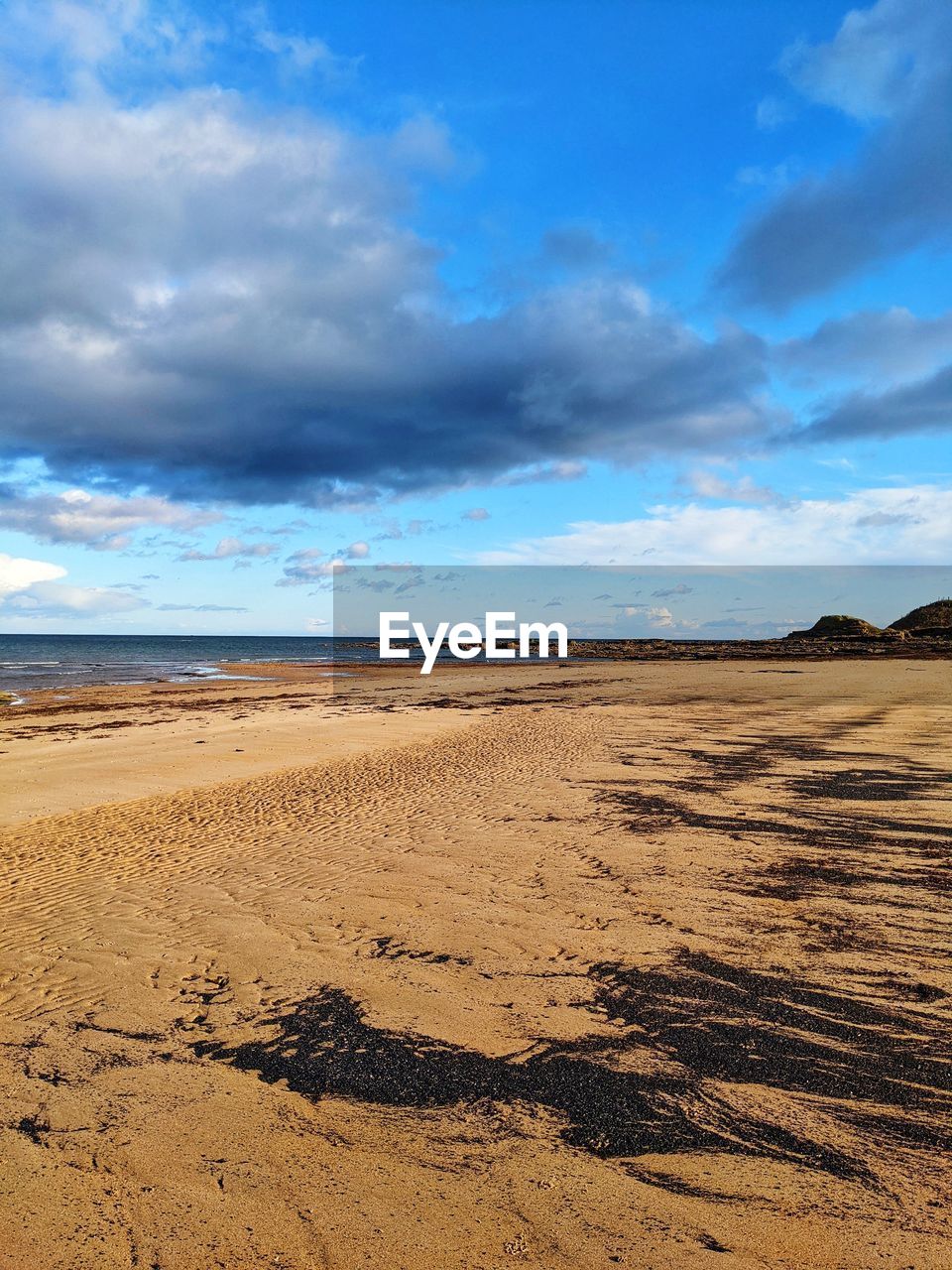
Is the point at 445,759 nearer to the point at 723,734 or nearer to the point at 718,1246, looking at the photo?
the point at 723,734

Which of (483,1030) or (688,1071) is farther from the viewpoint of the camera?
(483,1030)

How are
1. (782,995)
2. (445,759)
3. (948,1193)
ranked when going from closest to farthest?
(948,1193) → (782,995) → (445,759)

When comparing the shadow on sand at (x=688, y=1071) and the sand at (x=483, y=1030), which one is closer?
the sand at (x=483, y=1030)

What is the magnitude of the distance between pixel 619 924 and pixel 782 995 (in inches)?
69.0

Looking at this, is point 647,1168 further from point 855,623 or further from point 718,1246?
point 855,623

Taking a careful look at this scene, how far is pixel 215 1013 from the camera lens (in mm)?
5676

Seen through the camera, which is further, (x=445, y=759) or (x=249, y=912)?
(x=445, y=759)

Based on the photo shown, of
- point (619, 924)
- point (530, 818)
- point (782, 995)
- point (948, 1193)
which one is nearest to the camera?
point (948, 1193)

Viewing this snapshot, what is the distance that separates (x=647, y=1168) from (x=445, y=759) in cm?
1393

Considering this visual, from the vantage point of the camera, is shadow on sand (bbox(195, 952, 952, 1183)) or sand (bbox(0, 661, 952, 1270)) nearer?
sand (bbox(0, 661, 952, 1270))

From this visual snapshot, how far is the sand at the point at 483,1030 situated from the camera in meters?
3.61

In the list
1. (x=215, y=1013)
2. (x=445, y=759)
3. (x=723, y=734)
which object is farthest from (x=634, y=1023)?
(x=723, y=734)

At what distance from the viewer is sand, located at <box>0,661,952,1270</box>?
3605mm

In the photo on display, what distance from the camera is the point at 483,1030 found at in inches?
209
